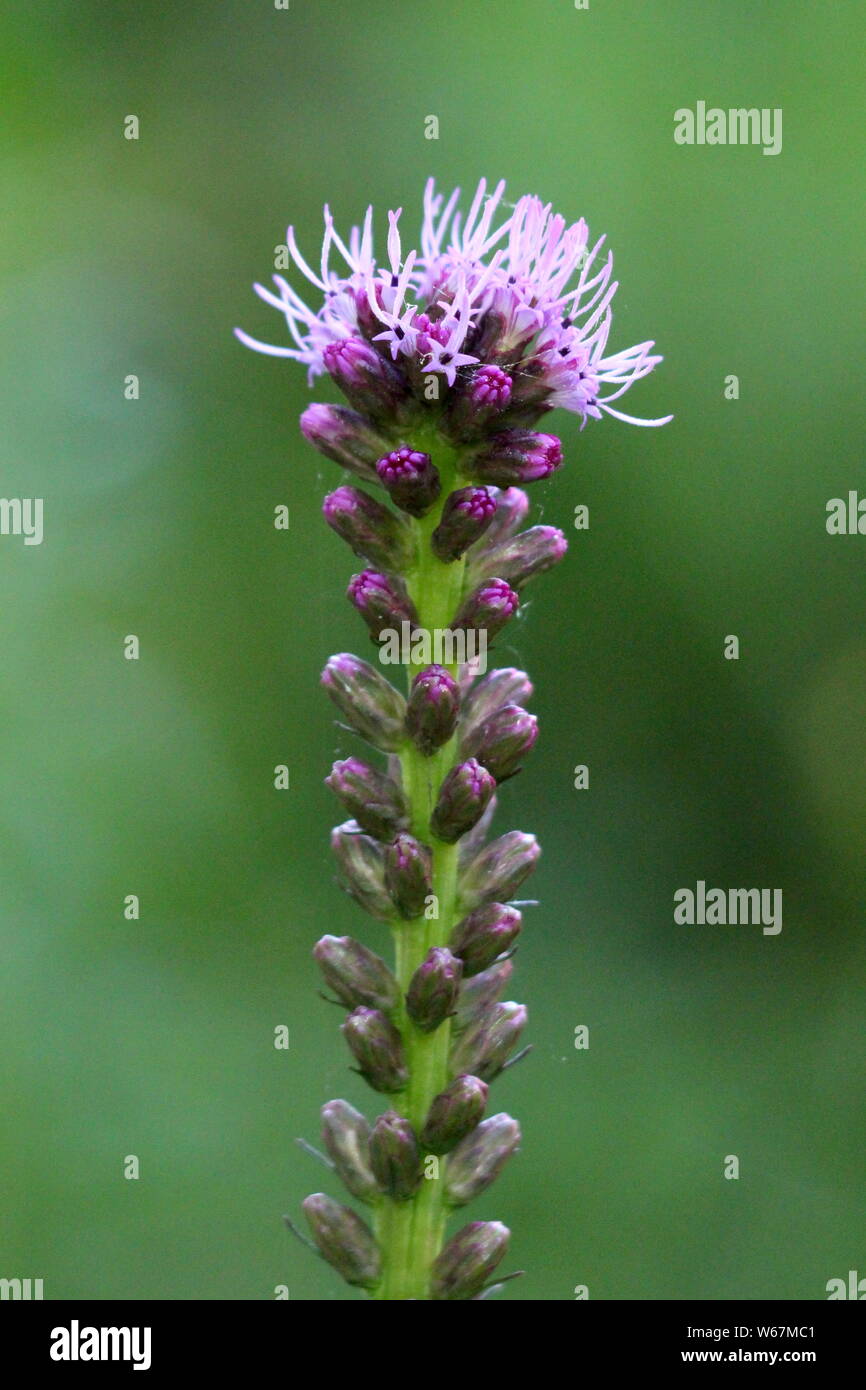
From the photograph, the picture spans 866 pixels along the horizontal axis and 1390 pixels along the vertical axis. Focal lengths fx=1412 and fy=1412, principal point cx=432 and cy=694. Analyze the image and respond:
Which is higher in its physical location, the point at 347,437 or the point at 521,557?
the point at 347,437

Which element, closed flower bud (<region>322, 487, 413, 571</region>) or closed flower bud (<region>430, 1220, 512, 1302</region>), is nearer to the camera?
closed flower bud (<region>430, 1220, 512, 1302</region>)

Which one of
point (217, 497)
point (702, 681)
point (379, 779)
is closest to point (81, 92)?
point (217, 497)

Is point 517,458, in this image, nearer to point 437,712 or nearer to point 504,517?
point 504,517

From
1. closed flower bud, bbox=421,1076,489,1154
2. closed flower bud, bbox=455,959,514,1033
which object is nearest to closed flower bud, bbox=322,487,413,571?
closed flower bud, bbox=455,959,514,1033

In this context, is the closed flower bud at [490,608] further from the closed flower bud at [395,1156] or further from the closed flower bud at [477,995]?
the closed flower bud at [395,1156]

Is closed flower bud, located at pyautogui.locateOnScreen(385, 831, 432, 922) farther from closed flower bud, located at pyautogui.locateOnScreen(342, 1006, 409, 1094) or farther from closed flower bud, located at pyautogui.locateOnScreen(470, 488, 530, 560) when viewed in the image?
closed flower bud, located at pyautogui.locateOnScreen(470, 488, 530, 560)

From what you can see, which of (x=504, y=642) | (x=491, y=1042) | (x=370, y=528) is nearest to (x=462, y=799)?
(x=491, y=1042)

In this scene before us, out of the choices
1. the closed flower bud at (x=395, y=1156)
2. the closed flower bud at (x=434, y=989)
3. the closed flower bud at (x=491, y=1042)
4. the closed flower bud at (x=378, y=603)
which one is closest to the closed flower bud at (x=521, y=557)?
the closed flower bud at (x=378, y=603)
